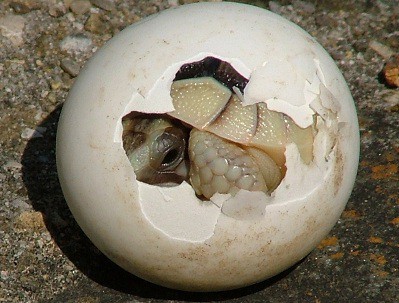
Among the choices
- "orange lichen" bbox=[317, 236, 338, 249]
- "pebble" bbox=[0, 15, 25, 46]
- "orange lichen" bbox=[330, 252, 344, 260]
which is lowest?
"pebble" bbox=[0, 15, 25, 46]

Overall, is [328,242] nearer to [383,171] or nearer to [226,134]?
[383,171]

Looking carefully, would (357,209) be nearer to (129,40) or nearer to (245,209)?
(245,209)

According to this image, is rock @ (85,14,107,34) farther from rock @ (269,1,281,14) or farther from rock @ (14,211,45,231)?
rock @ (14,211,45,231)

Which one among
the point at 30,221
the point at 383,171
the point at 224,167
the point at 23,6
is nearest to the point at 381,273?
the point at 383,171

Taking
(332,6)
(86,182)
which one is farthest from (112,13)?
(86,182)

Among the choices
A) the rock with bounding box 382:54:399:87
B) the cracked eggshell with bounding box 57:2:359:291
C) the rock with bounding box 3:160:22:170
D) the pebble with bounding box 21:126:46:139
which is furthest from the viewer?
the rock with bounding box 382:54:399:87

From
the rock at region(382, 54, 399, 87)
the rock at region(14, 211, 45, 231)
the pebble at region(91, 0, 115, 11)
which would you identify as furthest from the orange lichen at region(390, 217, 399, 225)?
the pebble at region(91, 0, 115, 11)

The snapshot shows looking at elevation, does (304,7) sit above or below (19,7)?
above

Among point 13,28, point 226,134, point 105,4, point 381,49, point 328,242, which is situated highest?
point 226,134
